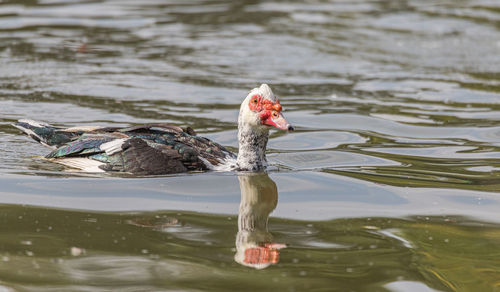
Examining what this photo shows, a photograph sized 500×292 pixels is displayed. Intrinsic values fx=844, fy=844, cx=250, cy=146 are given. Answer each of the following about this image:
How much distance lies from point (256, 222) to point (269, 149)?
3.53 m

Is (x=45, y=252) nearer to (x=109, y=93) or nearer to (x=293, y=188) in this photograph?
(x=293, y=188)

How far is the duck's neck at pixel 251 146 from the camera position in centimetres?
838

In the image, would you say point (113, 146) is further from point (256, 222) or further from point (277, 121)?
point (256, 222)

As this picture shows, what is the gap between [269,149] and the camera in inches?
401

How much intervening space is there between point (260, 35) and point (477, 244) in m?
12.8

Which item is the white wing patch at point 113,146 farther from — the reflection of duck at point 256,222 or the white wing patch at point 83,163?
the reflection of duck at point 256,222

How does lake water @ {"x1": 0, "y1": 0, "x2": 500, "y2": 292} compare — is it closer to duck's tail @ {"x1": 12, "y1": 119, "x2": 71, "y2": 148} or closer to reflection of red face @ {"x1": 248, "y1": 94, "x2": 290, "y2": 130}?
duck's tail @ {"x1": 12, "y1": 119, "x2": 71, "y2": 148}

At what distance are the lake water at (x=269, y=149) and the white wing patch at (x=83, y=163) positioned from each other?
188mm

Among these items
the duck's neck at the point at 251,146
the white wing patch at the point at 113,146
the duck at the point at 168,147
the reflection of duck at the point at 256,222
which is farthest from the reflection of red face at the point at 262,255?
the white wing patch at the point at 113,146

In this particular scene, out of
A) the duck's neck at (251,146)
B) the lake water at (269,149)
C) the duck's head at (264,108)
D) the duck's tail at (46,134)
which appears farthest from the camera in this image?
the duck's tail at (46,134)

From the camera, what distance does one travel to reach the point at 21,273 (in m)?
5.29

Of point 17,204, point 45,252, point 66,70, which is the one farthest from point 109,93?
point 45,252

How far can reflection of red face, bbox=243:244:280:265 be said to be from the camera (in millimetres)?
5641

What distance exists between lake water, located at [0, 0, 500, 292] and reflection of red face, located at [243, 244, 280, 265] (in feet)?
0.07
